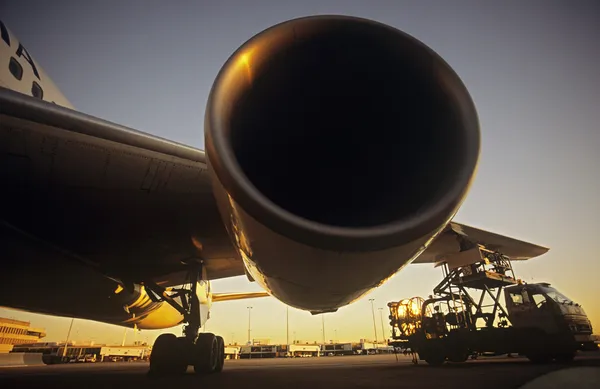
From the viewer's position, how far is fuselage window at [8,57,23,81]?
4122mm

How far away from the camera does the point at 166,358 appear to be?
20.1 feet

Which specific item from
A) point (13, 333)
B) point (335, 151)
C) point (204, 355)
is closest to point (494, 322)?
point (204, 355)

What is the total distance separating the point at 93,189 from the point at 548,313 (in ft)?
33.5

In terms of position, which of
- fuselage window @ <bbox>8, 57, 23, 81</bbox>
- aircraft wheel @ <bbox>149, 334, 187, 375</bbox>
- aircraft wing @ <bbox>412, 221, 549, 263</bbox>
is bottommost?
aircraft wheel @ <bbox>149, 334, 187, 375</bbox>

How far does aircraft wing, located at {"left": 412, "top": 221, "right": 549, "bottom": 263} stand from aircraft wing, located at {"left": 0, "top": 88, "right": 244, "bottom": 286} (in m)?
2.67

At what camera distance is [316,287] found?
2.19 meters

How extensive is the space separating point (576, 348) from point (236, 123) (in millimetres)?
9905

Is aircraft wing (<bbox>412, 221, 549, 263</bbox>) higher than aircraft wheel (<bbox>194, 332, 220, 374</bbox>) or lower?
higher

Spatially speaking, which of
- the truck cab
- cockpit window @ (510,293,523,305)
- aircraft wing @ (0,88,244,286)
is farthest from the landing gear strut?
cockpit window @ (510,293,523,305)

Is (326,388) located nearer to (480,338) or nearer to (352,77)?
(352,77)

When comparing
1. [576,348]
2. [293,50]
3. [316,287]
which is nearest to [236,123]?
[293,50]

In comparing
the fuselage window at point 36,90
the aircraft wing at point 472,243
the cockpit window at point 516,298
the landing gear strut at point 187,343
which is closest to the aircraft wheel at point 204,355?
the landing gear strut at point 187,343

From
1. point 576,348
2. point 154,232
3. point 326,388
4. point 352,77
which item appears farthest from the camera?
point 576,348

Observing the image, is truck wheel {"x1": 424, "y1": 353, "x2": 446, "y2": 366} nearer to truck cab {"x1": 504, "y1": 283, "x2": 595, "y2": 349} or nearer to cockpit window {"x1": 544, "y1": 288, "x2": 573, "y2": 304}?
truck cab {"x1": 504, "y1": 283, "x2": 595, "y2": 349}
